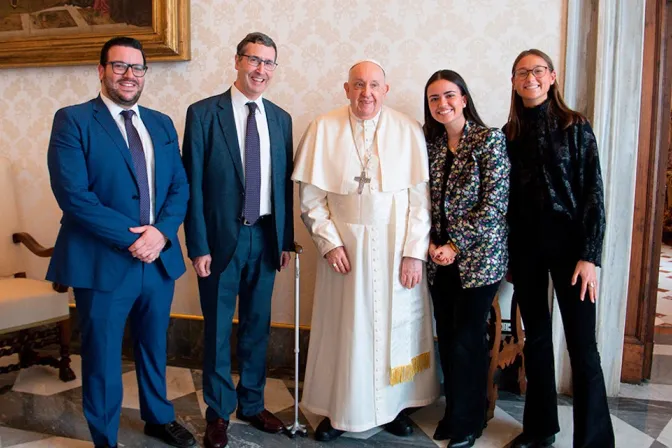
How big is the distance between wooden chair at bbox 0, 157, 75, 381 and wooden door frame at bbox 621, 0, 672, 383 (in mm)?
3258

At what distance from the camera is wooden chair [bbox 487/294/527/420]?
9.20 ft

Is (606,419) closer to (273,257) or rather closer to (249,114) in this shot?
(273,257)

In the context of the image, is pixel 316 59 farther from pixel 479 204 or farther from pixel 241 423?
pixel 241 423

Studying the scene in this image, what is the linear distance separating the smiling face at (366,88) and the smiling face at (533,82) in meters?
0.57

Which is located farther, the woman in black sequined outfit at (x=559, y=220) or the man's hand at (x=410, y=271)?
the man's hand at (x=410, y=271)

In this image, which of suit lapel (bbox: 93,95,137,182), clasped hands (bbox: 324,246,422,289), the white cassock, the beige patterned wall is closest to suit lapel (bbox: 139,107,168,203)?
suit lapel (bbox: 93,95,137,182)

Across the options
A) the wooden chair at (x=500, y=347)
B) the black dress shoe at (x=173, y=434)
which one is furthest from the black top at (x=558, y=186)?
the black dress shoe at (x=173, y=434)

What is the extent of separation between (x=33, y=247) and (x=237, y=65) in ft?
6.19

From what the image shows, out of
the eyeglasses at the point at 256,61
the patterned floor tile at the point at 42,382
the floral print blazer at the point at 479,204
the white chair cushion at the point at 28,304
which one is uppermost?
the eyeglasses at the point at 256,61

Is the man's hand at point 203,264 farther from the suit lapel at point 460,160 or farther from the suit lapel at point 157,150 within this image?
the suit lapel at point 460,160

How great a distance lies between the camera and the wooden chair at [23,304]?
307 cm

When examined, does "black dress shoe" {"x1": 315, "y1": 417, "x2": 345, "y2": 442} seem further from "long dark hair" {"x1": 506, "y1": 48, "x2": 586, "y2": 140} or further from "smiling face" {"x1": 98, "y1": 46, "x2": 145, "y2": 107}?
"smiling face" {"x1": 98, "y1": 46, "x2": 145, "y2": 107}

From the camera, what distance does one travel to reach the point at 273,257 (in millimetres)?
2615

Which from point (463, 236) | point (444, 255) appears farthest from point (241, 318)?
point (463, 236)
